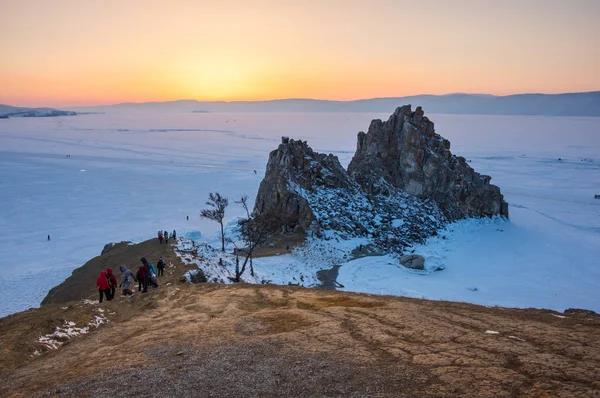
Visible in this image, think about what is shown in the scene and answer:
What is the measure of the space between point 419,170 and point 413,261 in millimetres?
19863

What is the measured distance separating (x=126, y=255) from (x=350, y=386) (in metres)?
27.5

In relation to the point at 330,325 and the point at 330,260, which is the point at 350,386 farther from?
the point at 330,260

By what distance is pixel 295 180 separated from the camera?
161 ft

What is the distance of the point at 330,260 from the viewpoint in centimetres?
4084

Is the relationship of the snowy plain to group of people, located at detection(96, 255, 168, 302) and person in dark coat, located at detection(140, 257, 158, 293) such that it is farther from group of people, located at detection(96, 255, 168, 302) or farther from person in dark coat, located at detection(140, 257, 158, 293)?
person in dark coat, located at detection(140, 257, 158, 293)

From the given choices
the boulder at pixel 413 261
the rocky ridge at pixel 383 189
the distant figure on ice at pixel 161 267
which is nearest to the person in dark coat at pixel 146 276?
the distant figure on ice at pixel 161 267

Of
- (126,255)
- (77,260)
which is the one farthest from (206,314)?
(77,260)

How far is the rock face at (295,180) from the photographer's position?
4659cm

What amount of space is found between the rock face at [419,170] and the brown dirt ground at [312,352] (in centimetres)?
3814

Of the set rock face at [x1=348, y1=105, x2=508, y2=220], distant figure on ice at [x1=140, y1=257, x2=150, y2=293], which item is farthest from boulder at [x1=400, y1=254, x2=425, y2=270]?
distant figure on ice at [x1=140, y1=257, x2=150, y2=293]

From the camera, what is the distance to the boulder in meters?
38.9

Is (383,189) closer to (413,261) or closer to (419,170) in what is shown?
(419,170)

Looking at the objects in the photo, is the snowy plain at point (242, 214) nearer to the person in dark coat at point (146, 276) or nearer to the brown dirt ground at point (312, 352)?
the person in dark coat at point (146, 276)

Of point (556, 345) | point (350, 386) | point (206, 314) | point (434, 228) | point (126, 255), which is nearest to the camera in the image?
point (350, 386)
